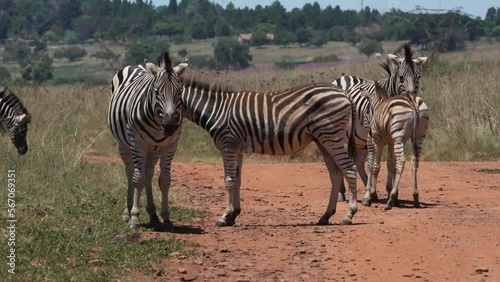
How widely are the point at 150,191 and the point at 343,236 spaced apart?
2.30 metres

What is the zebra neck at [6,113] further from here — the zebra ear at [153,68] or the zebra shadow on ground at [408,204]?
the zebra shadow on ground at [408,204]

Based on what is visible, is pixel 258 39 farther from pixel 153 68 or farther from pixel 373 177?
pixel 153 68

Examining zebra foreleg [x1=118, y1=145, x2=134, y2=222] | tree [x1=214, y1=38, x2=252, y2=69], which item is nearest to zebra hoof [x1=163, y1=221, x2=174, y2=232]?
zebra foreleg [x1=118, y1=145, x2=134, y2=222]

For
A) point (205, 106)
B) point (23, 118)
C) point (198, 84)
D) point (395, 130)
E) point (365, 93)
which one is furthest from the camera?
point (23, 118)

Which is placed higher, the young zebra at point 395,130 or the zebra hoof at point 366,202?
the young zebra at point 395,130

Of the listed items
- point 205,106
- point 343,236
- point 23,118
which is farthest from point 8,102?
point 343,236

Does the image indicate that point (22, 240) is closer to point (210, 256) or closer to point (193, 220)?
point (210, 256)

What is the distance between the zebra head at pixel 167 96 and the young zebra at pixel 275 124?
1105mm

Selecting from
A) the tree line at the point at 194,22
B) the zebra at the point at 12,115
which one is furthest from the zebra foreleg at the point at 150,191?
the tree line at the point at 194,22

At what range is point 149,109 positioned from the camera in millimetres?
10547

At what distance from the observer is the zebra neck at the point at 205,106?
454 inches

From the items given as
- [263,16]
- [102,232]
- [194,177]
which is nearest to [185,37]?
[263,16]

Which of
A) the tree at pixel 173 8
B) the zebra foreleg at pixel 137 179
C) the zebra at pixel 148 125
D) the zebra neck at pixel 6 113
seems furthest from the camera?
the tree at pixel 173 8

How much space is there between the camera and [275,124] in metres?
11.4
